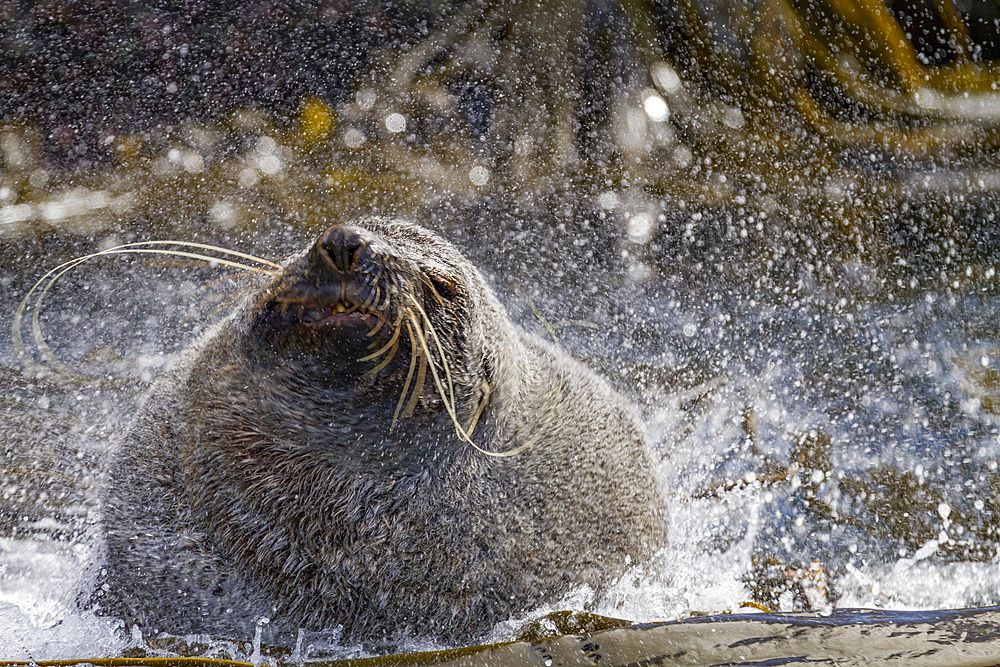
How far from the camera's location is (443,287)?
225 centimetres

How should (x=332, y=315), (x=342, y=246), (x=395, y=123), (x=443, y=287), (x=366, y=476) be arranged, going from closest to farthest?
(x=342, y=246) → (x=332, y=315) → (x=443, y=287) → (x=366, y=476) → (x=395, y=123)

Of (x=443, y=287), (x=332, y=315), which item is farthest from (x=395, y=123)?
(x=332, y=315)

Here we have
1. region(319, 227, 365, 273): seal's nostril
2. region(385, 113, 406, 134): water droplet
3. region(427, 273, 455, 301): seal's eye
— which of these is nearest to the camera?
region(319, 227, 365, 273): seal's nostril

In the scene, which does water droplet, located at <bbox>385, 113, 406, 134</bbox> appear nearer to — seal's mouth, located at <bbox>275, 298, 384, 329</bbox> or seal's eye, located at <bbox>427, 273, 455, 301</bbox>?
seal's eye, located at <bbox>427, 273, 455, 301</bbox>

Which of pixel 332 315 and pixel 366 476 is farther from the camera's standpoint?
pixel 366 476

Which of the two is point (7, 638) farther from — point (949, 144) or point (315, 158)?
point (949, 144)

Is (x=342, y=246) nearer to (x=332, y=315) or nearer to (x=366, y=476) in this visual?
(x=332, y=315)

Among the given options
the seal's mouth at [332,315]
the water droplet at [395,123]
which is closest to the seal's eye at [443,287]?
the seal's mouth at [332,315]

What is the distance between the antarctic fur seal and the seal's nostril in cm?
13

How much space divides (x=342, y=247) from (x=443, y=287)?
394mm

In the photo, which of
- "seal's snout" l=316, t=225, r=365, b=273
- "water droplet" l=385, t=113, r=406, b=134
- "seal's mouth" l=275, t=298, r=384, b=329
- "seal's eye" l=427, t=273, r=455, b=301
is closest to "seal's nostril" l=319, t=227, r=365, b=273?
"seal's snout" l=316, t=225, r=365, b=273

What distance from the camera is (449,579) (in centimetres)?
268

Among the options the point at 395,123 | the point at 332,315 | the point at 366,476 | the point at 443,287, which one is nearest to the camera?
the point at 332,315

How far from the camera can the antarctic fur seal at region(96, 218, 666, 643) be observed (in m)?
2.26
